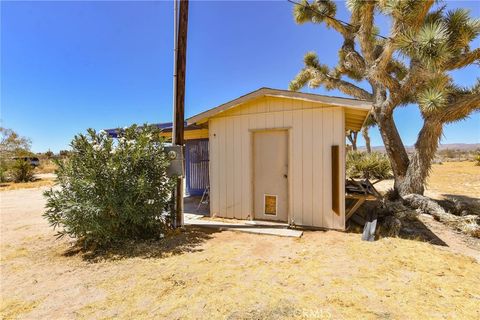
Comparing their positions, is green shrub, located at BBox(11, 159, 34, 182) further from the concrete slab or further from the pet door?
the pet door

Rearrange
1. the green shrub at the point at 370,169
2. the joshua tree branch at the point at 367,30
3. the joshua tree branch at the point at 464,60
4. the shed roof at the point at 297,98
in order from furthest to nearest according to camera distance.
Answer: the green shrub at the point at 370,169, the joshua tree branch at the point at 367,30, the joshua tree branch at the point at 464,60, the shed roof at the point at 297,98

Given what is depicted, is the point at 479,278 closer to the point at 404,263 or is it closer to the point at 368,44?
the point at 404,263

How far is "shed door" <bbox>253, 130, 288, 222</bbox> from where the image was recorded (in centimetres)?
525

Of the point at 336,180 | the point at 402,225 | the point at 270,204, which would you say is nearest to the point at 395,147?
the point at 402,225

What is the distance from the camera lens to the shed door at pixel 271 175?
207 inches

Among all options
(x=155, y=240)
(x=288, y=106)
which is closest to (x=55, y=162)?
(x=155, y=240)

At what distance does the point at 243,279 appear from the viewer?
2971mm

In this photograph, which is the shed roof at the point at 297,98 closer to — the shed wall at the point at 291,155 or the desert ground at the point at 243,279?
the shed wall at the point at 291,155

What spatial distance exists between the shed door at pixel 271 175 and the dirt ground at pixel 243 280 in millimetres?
984

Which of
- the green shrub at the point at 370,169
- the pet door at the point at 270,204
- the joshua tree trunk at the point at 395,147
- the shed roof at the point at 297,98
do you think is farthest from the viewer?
the green shrub at the point at 370,169

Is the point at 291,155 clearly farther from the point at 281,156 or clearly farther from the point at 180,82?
the point at 180,82

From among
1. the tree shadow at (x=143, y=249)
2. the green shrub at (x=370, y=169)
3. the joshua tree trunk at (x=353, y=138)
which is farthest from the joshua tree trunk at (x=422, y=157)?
the joshua tree trunk at (x=353, y=138)

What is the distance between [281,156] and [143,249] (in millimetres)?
3345

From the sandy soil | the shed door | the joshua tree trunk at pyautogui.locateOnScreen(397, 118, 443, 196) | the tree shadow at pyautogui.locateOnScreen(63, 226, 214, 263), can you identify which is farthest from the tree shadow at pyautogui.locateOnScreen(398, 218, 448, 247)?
the tree shadow at pyautogui.locateOnScreen(63, 226, 214, 263)
